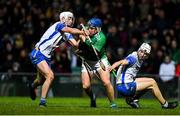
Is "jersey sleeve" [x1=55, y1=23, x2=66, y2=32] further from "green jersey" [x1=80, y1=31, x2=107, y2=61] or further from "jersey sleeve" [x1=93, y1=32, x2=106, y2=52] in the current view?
"jersey sleeve" [x1=93, y1=32, x2=106, y2=52]

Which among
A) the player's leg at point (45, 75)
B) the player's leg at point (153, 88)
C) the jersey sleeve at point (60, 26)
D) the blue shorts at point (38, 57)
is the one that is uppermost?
the jersey sleeve at point (60, 26)

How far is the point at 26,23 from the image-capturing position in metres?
28.4

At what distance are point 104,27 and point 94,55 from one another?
9854 mm

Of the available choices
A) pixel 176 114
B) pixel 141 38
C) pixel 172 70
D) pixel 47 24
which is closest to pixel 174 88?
pixel 172 70

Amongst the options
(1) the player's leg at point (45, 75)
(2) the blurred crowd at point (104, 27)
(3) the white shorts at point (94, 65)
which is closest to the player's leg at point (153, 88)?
(3) the white shorts at point (94, 65)

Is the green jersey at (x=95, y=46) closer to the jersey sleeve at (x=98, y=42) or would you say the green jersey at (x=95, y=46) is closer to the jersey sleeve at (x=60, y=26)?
the jersey sleeve at (x=98, y=42)

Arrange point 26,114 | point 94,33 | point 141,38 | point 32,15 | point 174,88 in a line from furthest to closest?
1. point 32,15
2. point 141,38
3. point 174,88
4. point 94,33
5. point 26,114

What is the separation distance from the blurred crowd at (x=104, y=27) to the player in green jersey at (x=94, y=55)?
8.26m

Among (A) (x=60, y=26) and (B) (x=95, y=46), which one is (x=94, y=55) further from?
(A) (x=60, y=26)

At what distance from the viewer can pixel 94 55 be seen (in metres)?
17.4

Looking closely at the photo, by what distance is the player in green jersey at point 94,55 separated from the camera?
1711cm

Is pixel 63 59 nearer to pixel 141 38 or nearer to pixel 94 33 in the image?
pixel 141 38

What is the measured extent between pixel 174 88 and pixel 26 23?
23.6 ft

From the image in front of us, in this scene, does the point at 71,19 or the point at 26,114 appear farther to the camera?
the point at 71,19
